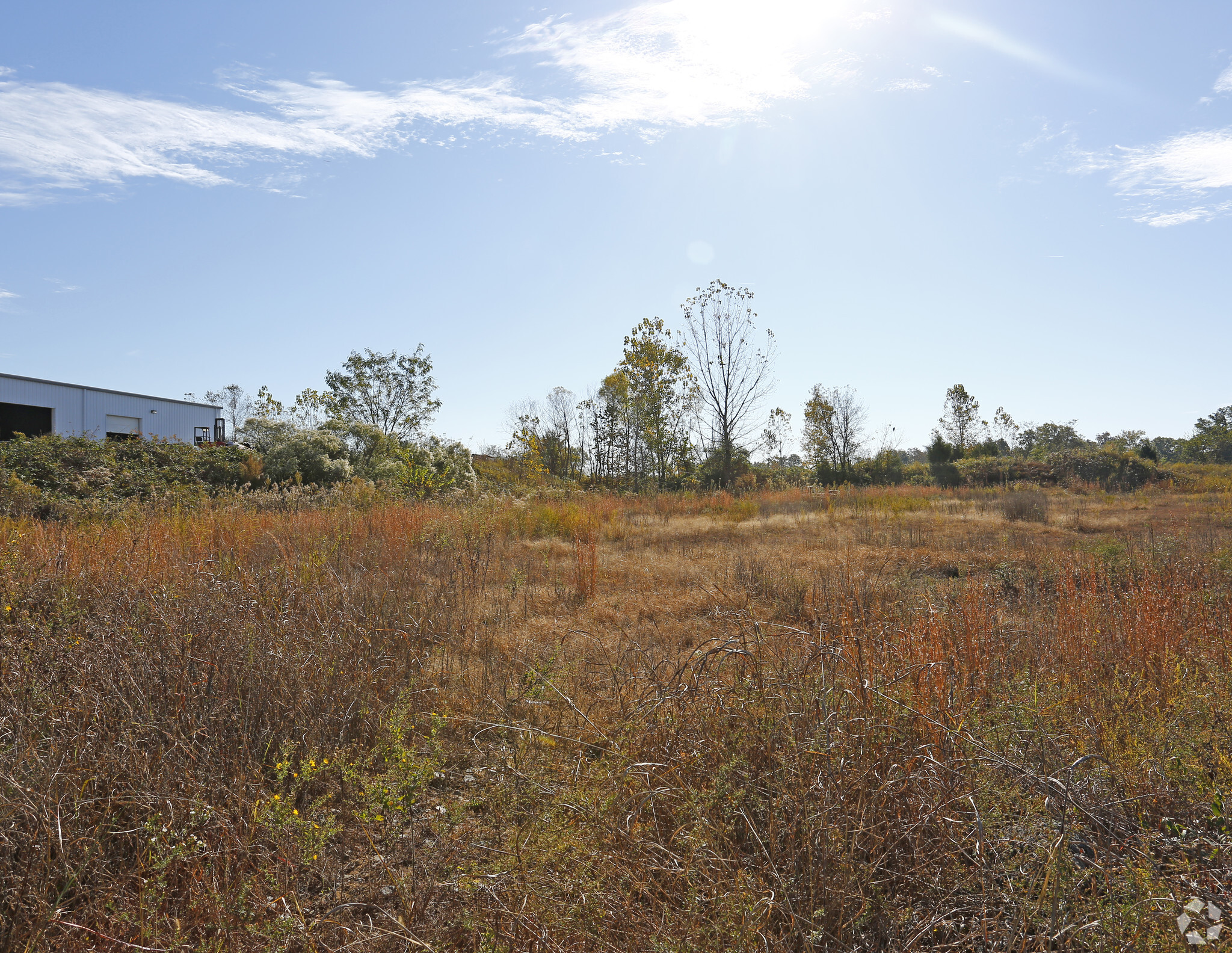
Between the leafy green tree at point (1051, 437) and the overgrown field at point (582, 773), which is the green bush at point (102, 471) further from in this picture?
the leafy green tree at point (1051, 437)

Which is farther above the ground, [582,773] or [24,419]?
[24,419]

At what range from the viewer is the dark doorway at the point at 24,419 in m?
24.3

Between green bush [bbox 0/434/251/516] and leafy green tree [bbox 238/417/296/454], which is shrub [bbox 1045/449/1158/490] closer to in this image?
leafy green tree [bbox 238/417/296/454]

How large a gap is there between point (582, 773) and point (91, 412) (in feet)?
109

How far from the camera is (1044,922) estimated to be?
5.66ft

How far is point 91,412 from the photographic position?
27.5 m

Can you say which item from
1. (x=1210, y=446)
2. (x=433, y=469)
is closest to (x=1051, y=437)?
(x=1210, y=446)

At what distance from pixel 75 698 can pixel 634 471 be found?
2232cm

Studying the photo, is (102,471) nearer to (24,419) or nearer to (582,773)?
(582,773)

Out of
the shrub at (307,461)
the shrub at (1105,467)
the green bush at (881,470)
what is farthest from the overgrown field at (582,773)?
the green bush at (881,470)

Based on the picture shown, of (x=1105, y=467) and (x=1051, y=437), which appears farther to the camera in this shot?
(x=1051, y=437)

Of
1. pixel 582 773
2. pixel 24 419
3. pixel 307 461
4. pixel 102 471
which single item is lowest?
pixel 582 773

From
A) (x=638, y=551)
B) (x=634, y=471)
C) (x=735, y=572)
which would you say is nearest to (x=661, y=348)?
(x=634, y=471)

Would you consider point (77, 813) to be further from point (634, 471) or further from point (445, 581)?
point (634, 471)
